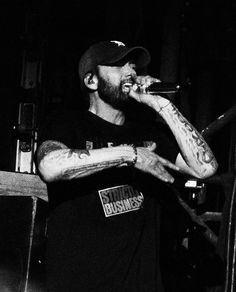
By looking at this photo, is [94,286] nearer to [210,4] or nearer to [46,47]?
[46,47]

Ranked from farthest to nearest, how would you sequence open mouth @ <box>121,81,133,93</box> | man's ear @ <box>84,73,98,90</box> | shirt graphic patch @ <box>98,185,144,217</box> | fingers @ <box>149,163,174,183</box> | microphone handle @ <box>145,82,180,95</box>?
1. man's ear @ <box>84,73,98,90</box>
2. open mouth @ <box>121,81,133,93</box>
3. microphone handle @ <box>145,82,180,95</box>
4. shirt graphic patch @ <box>98,185,144,217</box>
5. fingers @ <box>149,163,174,183</box>

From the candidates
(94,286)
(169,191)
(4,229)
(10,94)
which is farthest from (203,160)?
(10,94)

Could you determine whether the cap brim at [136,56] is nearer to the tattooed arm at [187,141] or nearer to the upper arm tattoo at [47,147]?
the tattooed arm at [187,141]

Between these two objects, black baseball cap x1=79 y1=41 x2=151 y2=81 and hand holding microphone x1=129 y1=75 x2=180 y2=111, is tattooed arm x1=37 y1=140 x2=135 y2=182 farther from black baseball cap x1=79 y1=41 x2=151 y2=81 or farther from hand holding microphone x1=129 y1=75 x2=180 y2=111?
black baseball cap x1=79 y1=41 x2=151 y2=81

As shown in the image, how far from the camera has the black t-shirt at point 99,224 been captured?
2002 millimetres

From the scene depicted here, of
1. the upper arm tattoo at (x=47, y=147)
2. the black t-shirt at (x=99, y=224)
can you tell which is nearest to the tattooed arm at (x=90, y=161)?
the upper arm tattoo at (x=47, y=147)

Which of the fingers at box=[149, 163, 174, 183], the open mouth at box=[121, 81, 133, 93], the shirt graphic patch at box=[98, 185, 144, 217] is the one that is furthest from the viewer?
the open mouth at box=[121, 81, 133, 93]

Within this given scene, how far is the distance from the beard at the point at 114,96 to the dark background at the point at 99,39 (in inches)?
86.0

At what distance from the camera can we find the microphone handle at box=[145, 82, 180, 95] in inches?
87.8

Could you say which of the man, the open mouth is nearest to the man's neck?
the man

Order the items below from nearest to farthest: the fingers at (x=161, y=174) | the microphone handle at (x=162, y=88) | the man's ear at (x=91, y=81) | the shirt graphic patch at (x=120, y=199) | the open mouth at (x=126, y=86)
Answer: the fingers at (x=161, y=174), the shirt graphic patch at (x=120, y=199), the microphone handle at (x=162, y=88), the open mouth at (x=126, y=86), the man's ear at (x=91, y=81)

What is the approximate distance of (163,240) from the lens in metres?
3.09

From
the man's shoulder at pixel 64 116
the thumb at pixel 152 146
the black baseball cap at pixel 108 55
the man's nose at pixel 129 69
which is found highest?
the black baseball cap at pixel 108 55

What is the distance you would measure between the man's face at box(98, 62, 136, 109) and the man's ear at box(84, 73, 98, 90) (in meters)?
0.04
